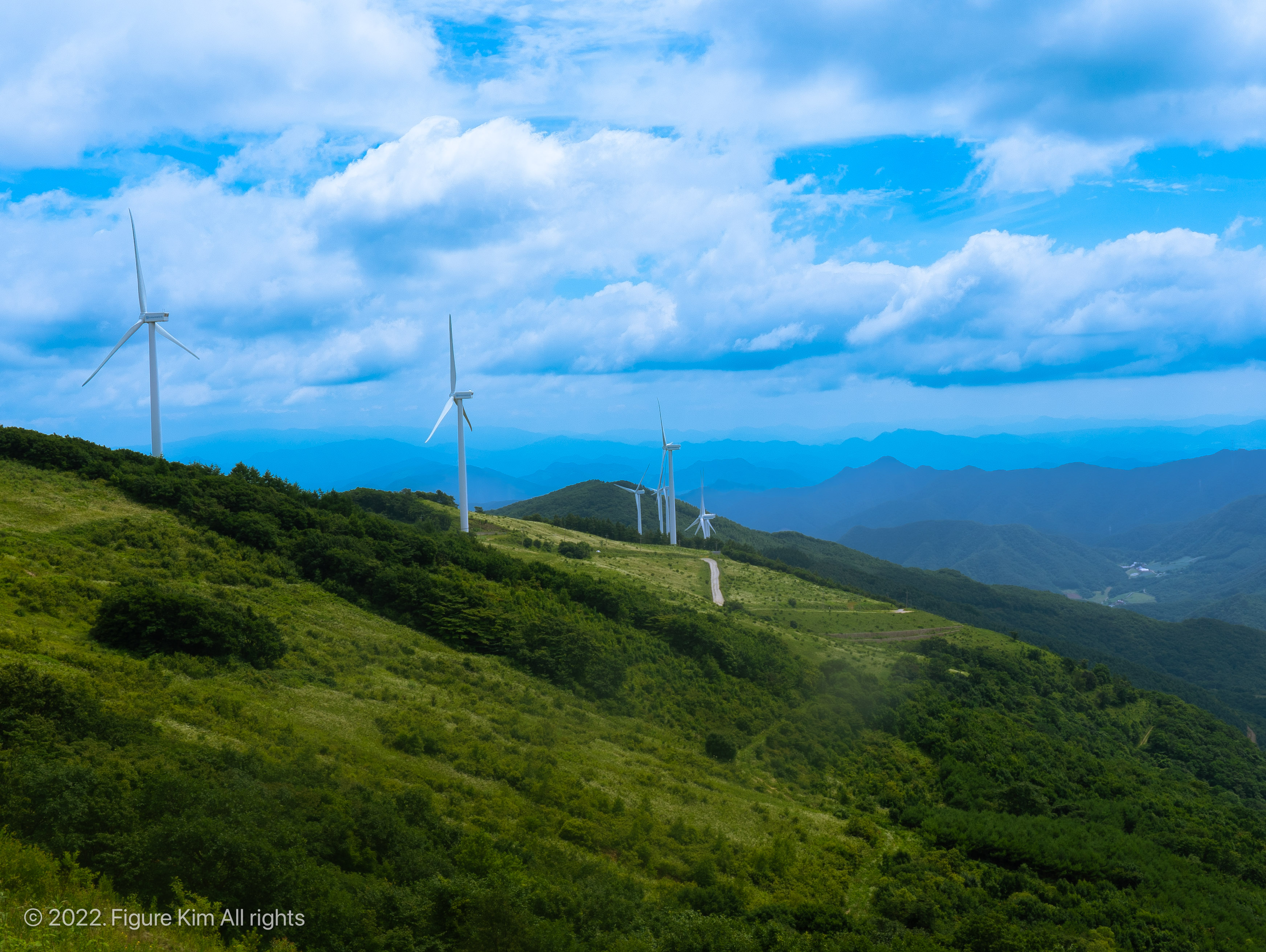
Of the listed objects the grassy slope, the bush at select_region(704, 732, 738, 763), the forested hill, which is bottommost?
the forested hill

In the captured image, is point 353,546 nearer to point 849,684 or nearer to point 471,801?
point 471,801

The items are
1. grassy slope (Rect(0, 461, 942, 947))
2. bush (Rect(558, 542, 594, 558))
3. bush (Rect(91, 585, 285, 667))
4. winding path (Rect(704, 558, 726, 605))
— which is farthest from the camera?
bush (Rect(558, 542, 594, 558))

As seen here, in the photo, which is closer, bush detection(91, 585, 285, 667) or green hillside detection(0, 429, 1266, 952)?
green hillside detection(0, 429, 1266, 952)

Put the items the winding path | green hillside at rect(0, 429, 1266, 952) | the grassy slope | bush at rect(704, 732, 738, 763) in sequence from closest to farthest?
green hillside at rect(0, 429, 1266, 952) → the grassy slope → bush at rect(704, 732, 738, 763) → the winding path

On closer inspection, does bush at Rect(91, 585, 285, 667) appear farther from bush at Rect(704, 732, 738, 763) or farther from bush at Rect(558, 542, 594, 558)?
bush at Rect(558, 542, 594, 558)

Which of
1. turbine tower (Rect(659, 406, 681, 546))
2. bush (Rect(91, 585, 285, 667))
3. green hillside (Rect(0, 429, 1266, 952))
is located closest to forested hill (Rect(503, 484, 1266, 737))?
turbine tower (Rect(659, 406, 681, 546))

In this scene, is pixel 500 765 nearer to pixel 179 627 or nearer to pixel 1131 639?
pixel 179 627
